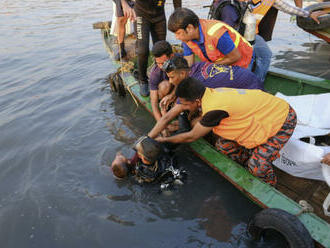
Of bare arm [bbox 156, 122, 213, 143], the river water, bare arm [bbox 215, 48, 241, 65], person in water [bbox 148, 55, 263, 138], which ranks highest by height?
bare arm [bbox 215, 48, 241, 65]

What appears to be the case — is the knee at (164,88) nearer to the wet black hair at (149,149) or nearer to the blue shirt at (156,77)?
the blue shirt at (156,77)

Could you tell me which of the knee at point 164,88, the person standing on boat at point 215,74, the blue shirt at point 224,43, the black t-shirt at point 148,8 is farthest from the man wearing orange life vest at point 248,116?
the black t-shirt at point 148,8

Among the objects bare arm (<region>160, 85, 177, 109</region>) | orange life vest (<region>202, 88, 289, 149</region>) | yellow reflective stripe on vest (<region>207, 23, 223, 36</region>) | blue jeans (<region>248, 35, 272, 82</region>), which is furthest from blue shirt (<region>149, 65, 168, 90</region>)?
blue jeans (<region>248, 35, 272, 82</region>)

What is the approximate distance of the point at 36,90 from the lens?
6586 millimetres

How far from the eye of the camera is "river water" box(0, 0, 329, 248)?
8.93 ft

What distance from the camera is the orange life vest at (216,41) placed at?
3.03m

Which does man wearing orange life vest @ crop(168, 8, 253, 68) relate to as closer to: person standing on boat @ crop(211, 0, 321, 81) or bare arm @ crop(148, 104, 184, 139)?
person standing on boat @ crop(211, 0, 321, 81)

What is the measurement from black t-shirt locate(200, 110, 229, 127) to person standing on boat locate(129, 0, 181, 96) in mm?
2245

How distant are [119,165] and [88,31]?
10656mm

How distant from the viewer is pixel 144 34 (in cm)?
416

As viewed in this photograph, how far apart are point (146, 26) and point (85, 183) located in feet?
9.02

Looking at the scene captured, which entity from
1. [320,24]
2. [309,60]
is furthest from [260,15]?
[309,60]

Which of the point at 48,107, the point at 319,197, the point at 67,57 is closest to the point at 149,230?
the point at 319,197

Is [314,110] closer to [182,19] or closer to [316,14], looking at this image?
[182,19]
